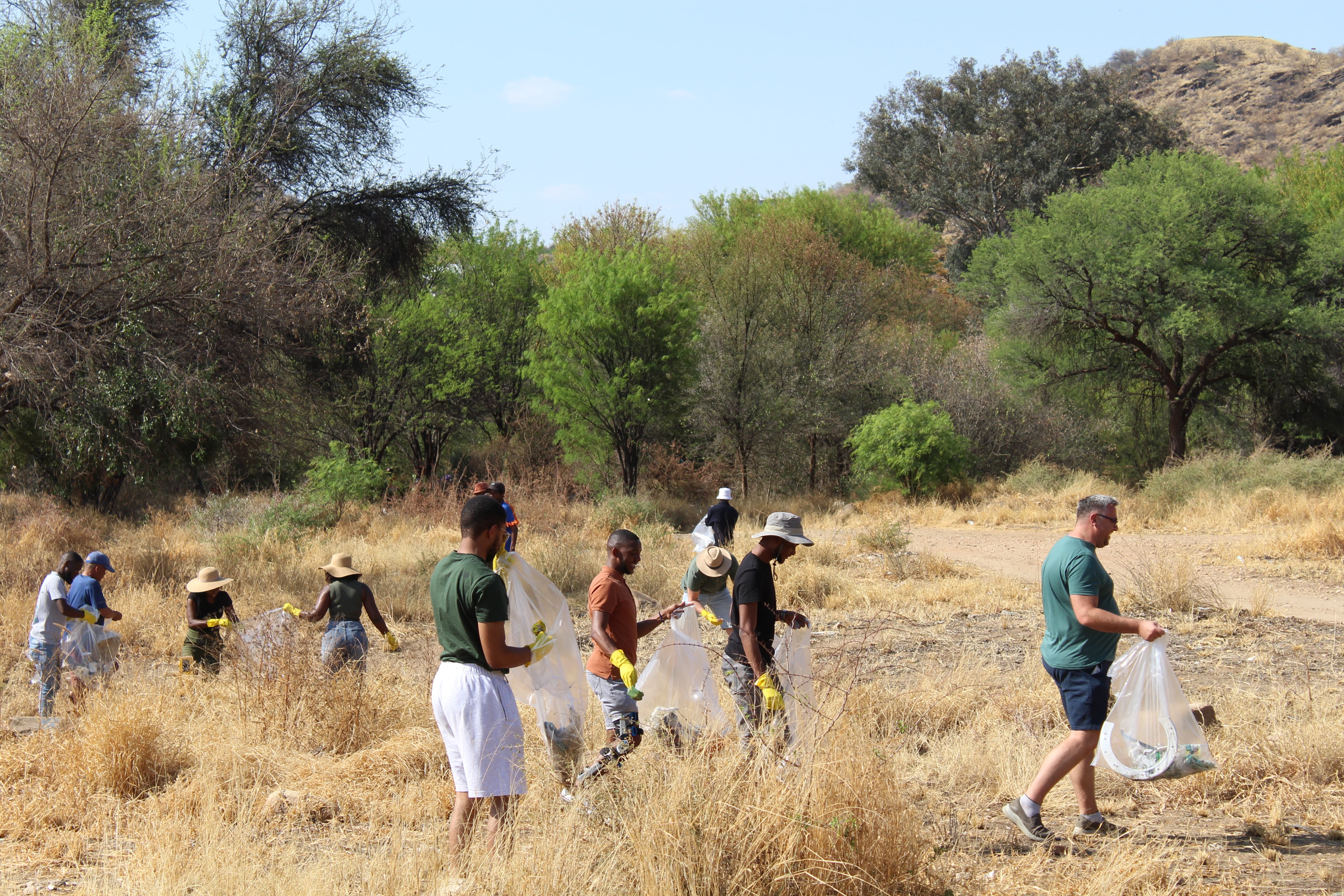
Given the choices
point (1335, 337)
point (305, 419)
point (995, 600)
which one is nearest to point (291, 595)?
point (995, 600)

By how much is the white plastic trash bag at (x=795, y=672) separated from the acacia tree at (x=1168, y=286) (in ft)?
63.5

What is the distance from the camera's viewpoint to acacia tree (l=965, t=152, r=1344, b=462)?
21516 millimetres

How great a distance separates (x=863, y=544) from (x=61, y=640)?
11139 mm

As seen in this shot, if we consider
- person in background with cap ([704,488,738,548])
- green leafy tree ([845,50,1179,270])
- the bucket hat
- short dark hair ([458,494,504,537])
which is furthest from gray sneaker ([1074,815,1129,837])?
green leafy tree ([845,50,1179,270])

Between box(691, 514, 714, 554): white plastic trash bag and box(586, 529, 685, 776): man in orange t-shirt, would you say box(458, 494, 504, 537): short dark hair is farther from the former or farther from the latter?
box(691, 514, 714, 554): white plastic trash bag

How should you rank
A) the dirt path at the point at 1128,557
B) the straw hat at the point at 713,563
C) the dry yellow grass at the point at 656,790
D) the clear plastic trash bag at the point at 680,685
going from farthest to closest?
the dirt path at the point at 1128,557, the straw hat at the point at 713,563, the clear plastic trash bag at the point at 680,685, the dry yellow grass at the point at 656,790

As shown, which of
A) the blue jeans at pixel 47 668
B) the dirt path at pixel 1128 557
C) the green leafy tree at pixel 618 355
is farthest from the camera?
the green leafy tree at pixel 618 355

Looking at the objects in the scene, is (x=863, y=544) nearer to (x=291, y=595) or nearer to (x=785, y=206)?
(x=291, y=595)

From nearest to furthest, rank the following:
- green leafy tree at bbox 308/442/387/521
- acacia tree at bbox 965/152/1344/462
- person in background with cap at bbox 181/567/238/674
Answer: person in background with cap at bbox 181/567/238/674 < green leafy tree at bbox 308/442/387/521 < acacia tree at bbox 965/152/1344/462

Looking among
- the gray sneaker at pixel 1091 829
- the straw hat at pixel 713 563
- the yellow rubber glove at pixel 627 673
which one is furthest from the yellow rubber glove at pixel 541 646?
the gray sneaker at pixel 1091 829

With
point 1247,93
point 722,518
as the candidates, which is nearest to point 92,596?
point 722,518

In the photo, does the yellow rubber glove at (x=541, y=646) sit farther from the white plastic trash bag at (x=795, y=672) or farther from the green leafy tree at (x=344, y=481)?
the green leafy tree at (x=344, y=481)

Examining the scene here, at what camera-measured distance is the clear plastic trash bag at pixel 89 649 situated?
681cm

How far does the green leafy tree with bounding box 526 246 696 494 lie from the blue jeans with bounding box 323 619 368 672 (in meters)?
16.5
